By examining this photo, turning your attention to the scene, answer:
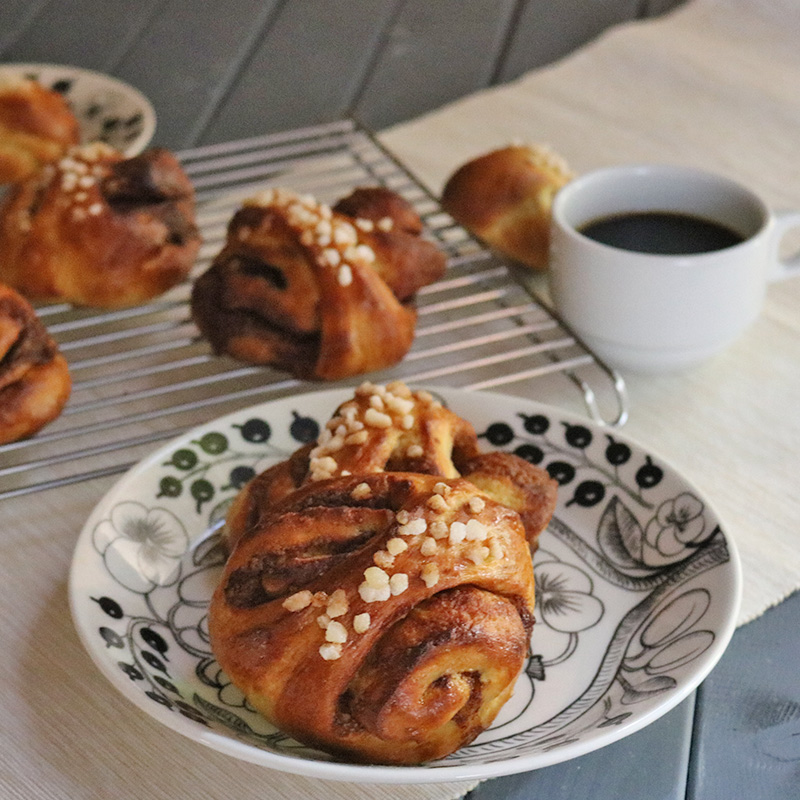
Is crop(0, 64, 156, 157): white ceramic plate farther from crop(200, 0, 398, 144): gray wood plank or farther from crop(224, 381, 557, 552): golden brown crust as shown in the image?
crop(224, 381, 557, 552): golden brown crust

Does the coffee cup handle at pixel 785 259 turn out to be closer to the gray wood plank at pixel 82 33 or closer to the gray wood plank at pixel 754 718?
the gray wood plank at pixel 754 718

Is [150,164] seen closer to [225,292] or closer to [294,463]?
[225,292]

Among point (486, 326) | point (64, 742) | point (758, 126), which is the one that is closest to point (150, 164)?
point (486, 326)

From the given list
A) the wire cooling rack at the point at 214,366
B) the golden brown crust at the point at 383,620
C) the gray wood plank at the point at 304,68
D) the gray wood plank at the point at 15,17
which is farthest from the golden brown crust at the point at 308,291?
the gray wood plank at the point at 15,17

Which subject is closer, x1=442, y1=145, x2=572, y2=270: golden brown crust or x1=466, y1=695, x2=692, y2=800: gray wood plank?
x1=466, y1=695, x2=692, y2=800: gray wood plank

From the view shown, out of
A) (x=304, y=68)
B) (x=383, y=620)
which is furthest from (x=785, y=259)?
(x=304, y=68)

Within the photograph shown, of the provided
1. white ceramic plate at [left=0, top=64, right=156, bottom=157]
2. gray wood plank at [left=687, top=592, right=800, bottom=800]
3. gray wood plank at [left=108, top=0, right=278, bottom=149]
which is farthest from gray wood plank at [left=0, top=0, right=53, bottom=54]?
gray wood plank at [left=687, top=592, right=800, bottom=800]

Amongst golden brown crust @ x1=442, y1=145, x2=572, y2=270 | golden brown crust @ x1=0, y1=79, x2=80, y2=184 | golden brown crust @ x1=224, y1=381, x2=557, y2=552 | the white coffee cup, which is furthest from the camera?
golden brown crust @ x1=0, y1=79, x2=80, y2=184
